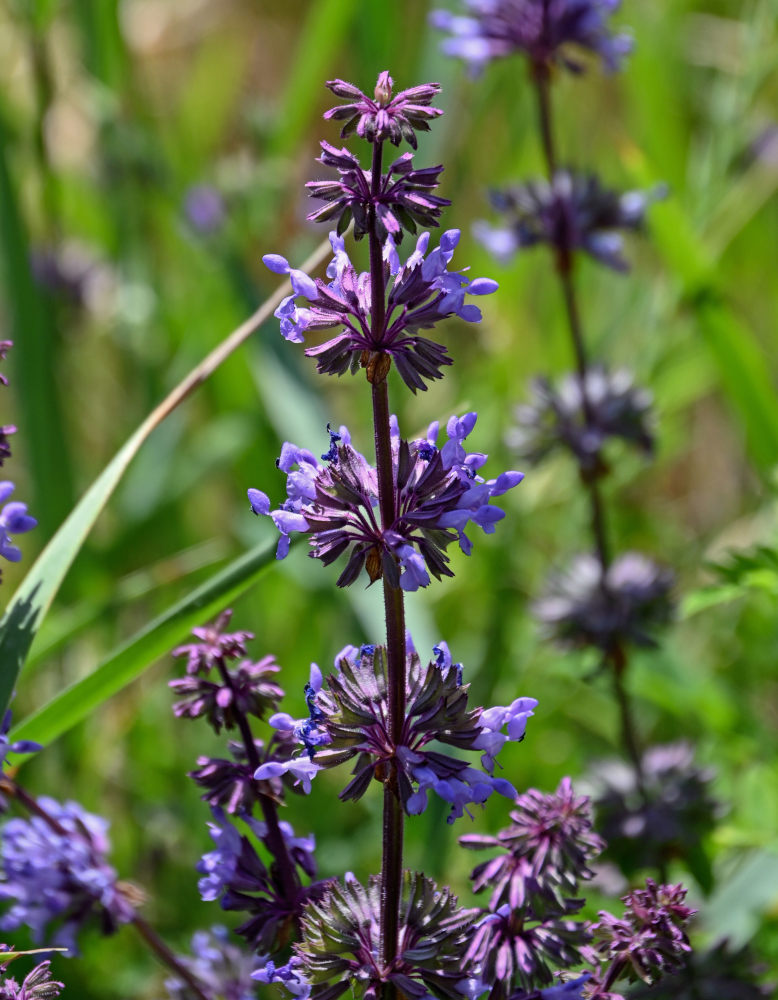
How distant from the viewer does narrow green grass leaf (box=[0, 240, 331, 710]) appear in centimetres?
117

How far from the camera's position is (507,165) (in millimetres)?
2895

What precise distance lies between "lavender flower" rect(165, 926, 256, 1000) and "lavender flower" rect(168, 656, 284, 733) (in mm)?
265

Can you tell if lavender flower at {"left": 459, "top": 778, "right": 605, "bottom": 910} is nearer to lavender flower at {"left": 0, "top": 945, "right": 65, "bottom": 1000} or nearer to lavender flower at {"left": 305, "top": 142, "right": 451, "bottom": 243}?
lavender flower at {"left": 0, "top": 945, "right": 65, "bottom": 1000}

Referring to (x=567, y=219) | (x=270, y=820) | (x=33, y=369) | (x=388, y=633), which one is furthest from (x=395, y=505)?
(x=33, y=369)

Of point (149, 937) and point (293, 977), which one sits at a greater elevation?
point (149, 937)

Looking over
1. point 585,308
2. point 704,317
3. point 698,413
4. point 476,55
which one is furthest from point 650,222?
point 698,413

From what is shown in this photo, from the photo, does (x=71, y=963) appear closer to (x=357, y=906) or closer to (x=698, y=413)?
(x=357, y=906)

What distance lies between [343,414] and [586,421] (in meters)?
1.69

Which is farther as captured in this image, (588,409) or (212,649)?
(588,409)

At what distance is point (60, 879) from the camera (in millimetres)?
1259

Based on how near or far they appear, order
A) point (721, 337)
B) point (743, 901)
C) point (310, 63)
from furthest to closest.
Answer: point (310, 63)
point (721, 337)
point (743, 901)

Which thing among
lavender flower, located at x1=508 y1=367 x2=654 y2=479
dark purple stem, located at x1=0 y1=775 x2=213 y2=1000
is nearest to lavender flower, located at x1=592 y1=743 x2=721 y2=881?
lavender flower, located at x1=508 y1=367 x2=654 y2=479

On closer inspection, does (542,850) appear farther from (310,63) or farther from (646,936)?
(310,63)

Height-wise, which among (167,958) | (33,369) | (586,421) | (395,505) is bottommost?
(167,958)
